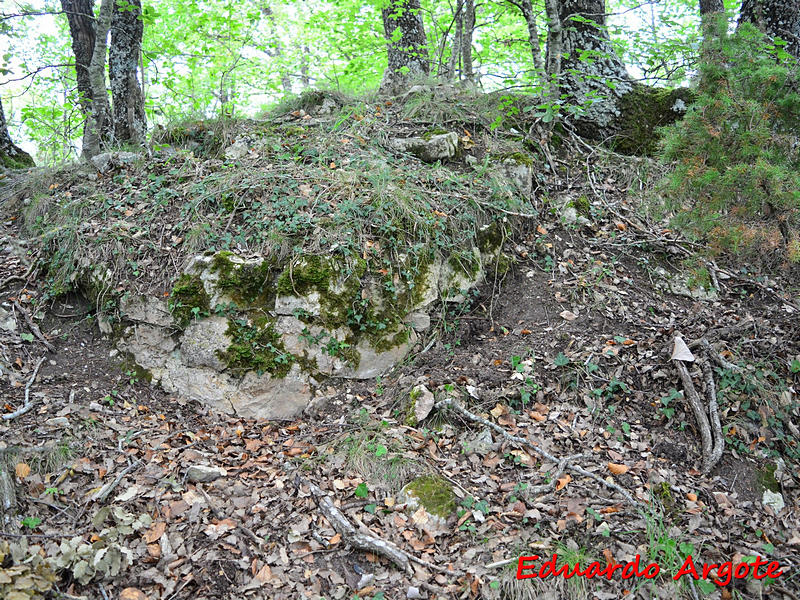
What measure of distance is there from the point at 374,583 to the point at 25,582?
1.92m

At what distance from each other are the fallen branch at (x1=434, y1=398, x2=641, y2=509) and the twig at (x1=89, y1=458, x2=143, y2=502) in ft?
8.01

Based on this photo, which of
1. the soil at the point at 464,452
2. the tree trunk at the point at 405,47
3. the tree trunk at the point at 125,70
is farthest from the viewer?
the tree trunk at the point at 405,47

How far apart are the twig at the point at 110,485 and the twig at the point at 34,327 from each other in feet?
6.27

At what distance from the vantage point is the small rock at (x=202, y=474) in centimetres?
390

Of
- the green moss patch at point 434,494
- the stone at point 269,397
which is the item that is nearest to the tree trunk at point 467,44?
the stone at point 269,397

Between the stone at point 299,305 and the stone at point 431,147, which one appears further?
the stone at point 431,147

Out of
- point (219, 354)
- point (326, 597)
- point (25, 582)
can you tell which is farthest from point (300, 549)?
point (219, 354)

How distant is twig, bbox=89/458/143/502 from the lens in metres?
3.50

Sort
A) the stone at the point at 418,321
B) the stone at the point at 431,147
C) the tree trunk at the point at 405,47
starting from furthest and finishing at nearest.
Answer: the tree trunk at the point at 405,47 < the stone at the point at 431,147 < the stone at the point at 418,321


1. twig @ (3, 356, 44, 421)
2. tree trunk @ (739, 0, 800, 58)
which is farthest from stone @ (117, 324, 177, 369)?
tree trunk @ (739, 0, 800, 58)

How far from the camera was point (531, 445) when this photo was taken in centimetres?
409

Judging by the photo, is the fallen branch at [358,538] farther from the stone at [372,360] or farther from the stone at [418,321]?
the stone at [418,321]

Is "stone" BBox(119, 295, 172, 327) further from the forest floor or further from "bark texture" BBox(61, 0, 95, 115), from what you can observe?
"bark texture" BBox(61, 0, 95, 115)

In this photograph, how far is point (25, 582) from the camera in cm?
264
